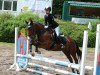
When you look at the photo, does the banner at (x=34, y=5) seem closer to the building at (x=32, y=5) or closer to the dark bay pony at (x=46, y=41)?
the building at (x=32, y=5)

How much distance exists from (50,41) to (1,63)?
2.67m

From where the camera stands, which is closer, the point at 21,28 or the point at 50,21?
the point at 50,21

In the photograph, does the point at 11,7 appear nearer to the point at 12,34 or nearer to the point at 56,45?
the point at 12,34

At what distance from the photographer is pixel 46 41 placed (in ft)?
40.8

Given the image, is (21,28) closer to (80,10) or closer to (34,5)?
(34,5)

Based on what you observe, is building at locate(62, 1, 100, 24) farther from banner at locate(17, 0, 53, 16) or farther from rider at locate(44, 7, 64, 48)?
rider at locate(44, 7, 64, 48)

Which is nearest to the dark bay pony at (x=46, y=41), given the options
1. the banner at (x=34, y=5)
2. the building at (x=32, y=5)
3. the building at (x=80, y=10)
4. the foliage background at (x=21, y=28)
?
the foliage background at (x=21, y=28)

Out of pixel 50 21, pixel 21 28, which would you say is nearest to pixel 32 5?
pixel 21 28

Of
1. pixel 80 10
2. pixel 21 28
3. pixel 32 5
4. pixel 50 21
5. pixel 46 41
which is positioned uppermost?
pixel 50 21

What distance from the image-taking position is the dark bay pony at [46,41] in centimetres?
1205

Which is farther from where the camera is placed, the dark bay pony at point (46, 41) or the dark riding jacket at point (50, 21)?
the dark riding jacket at point (50, 21)

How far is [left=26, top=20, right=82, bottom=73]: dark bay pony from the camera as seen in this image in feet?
39.5

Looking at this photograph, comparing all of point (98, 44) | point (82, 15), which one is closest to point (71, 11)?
point (82, 15)

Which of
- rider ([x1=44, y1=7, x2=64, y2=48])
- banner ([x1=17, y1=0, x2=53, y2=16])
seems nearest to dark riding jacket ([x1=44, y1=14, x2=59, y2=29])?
rider ([x1=44, y1=7, x2=64, y2=48])
